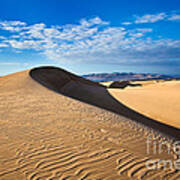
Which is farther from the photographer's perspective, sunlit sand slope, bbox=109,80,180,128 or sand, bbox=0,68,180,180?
sunlit sand slope, bbox=109,80,180,128

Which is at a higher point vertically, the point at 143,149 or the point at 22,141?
the point at 22,141

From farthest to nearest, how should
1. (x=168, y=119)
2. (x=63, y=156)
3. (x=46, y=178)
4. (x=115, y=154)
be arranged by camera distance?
(x=168, y=119), (x=115, y=154), (x=63, y=156), (x=46, y=178)

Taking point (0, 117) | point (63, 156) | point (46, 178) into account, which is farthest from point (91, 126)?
point (0, 117)

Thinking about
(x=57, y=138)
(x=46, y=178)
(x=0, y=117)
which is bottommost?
(x=46, y=178)

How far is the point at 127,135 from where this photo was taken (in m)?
5.59

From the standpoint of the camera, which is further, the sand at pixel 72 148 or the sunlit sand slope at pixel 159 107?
the sunlit sand slope at pixel 159 107

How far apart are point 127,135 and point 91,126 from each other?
1.41m

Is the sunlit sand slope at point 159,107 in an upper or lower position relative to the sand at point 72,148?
upper

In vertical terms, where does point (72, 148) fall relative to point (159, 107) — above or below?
below

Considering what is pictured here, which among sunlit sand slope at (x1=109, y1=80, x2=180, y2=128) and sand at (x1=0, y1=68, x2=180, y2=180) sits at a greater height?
sunlit sand slope at (x1=109, y1=80, x2=180, y2=128)

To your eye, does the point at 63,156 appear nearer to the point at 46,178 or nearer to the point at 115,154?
the point at 46,178

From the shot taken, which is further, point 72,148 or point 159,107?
point 159,107

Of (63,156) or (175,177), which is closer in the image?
(175,177)

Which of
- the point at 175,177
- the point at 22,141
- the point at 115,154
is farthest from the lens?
the point at 22,141
